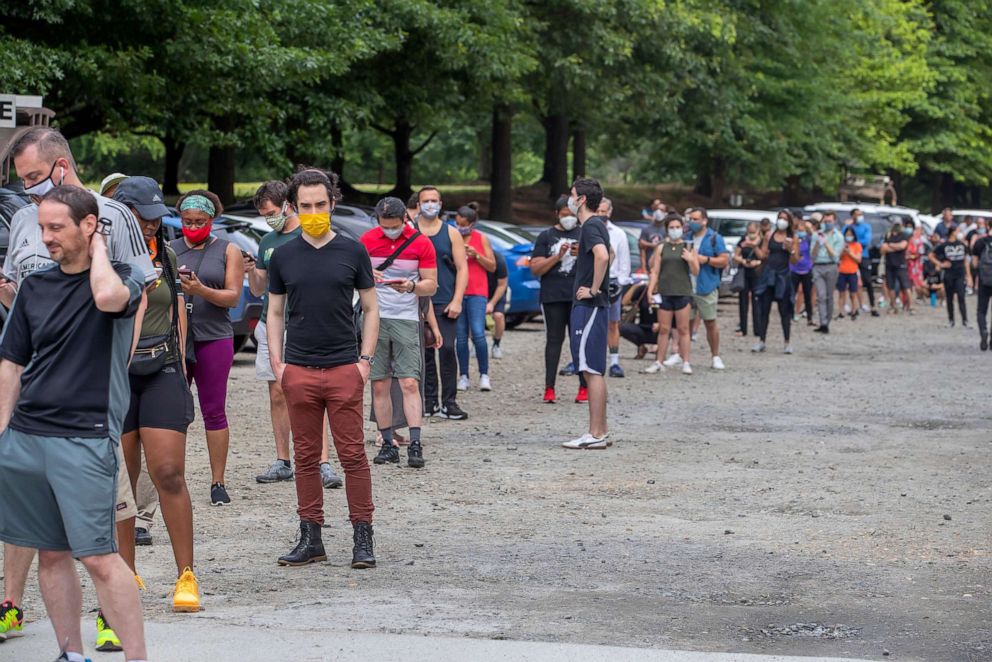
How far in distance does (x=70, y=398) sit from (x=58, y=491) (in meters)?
0.29

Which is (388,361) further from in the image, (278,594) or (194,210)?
(278,594)

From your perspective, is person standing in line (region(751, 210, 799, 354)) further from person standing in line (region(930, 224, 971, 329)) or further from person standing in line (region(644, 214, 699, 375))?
person standing in line (region(930, 224, 971, 329))

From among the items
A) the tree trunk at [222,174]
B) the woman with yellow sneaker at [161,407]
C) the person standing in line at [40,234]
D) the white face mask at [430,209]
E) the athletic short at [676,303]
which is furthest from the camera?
the tree trunk at [222,174]

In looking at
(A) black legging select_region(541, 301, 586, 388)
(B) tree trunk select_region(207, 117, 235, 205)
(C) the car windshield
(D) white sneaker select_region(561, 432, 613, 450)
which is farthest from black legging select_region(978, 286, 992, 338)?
(B) tree trunk select_region(207, 117, 235, 205)

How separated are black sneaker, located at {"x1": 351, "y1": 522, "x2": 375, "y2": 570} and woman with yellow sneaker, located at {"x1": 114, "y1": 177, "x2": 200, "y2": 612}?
0.92 meters

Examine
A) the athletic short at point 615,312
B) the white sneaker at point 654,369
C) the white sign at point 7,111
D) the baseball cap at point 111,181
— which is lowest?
the white sneaker at point 654,369

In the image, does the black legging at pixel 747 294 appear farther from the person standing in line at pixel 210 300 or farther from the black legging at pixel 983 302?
the person standing in line at pixel 210 300

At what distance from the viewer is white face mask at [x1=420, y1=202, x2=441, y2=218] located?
40.0ft

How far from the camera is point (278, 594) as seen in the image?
688cm

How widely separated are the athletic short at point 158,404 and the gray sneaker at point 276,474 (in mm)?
3231

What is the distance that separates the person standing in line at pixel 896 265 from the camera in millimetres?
27969

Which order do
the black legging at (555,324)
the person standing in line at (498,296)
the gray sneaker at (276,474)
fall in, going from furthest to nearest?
the person standing in line at (498,296)
the black legging at (555,324)
the gray sneaker at (276,474)

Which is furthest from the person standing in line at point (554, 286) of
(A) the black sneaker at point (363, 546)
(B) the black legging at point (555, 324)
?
(A) the black sneaker at point (363, 546)

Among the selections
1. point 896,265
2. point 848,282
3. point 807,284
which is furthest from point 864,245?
point 807,284
